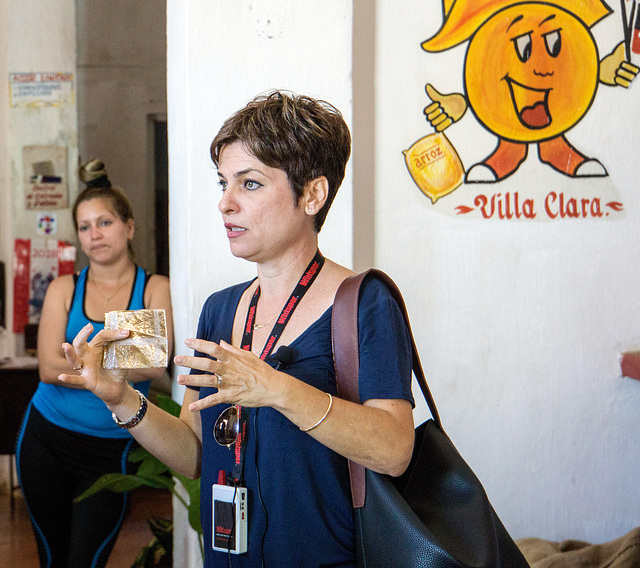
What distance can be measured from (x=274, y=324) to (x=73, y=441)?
54.9 inches

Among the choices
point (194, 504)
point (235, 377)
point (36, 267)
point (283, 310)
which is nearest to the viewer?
point (235, 377)

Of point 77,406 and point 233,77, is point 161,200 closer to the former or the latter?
point 77,406

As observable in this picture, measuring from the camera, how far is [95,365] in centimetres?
138

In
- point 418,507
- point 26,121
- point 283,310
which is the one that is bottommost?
point 418,507

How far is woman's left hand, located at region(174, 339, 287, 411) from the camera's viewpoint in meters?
1.14

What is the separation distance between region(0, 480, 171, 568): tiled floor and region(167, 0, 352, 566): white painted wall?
198 cm

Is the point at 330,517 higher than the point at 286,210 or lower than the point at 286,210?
lower

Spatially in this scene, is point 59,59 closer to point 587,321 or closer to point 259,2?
point 259,2

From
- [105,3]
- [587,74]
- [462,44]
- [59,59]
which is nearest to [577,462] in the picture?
[587,74]

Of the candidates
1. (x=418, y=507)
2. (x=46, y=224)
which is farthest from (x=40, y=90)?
(x=418, y=507)

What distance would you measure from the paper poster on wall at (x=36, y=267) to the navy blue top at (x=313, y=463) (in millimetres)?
3590

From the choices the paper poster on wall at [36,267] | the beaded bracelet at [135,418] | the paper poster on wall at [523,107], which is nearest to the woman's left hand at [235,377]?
the beaded bracelet at [135,418]

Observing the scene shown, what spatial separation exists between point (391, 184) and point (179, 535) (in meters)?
1.48

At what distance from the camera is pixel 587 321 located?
257cm
